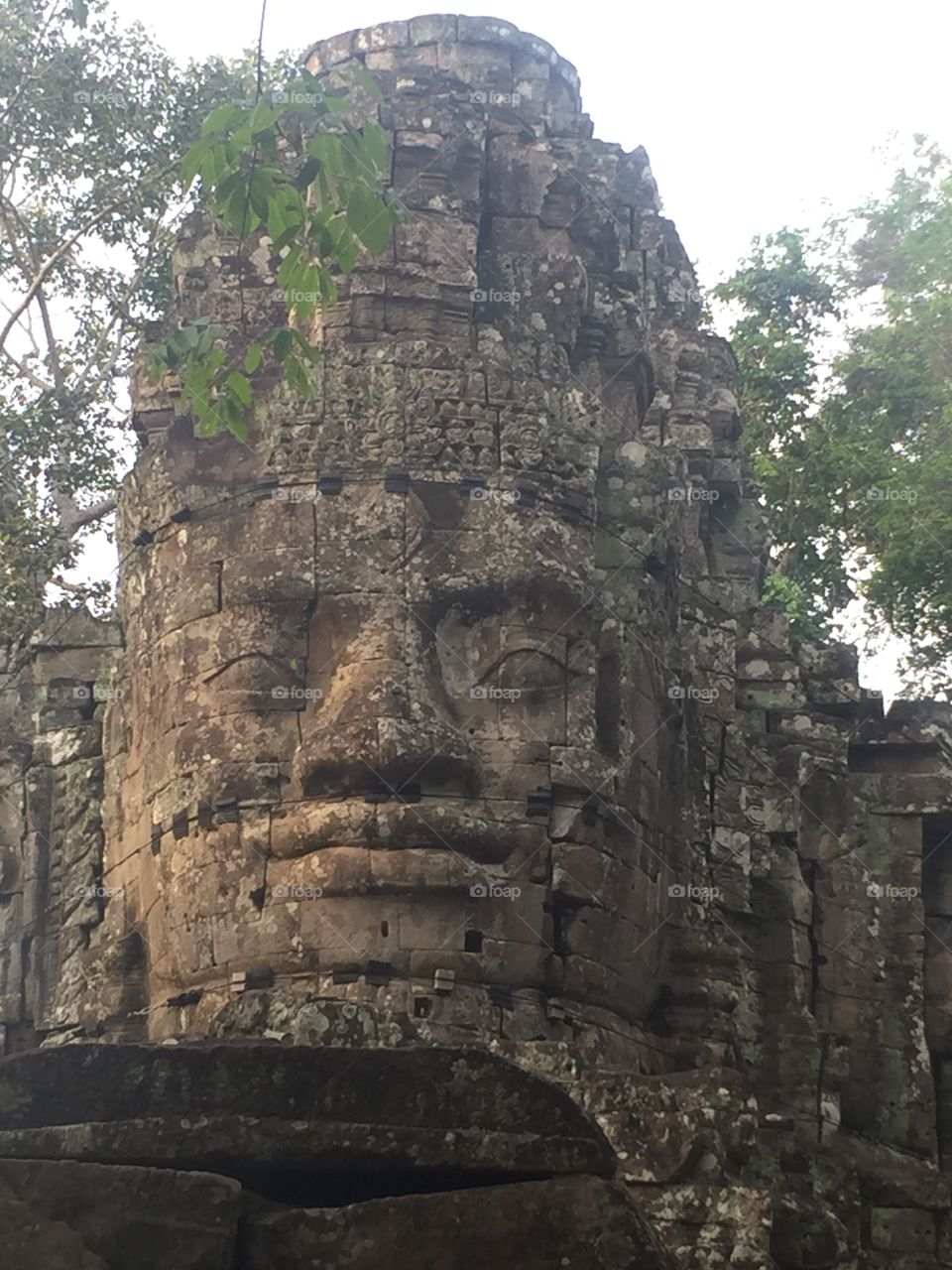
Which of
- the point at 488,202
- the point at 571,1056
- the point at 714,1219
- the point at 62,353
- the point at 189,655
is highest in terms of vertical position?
the point at 62,353

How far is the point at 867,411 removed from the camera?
26078 millimetres

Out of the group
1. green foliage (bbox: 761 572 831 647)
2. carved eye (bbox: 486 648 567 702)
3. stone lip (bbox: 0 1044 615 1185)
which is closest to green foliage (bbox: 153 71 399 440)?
stone lip (bbox: 0 1044 615 1185)

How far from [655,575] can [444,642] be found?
197cm

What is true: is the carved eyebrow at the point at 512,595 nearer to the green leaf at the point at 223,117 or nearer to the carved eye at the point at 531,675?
the carved eye at the point at 531,675

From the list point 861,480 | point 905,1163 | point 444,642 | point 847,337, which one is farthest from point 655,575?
point 847,337

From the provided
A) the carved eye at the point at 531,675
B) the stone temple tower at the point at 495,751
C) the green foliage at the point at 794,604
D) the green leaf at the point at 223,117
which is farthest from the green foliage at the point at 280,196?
the green foliage at the point at 794,604

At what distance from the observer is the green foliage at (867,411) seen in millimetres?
22953

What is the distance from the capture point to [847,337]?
27.5 metres

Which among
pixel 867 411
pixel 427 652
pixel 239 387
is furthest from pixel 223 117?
pixel 867 411

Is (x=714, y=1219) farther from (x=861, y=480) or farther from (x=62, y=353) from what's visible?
(x=62, y=353)

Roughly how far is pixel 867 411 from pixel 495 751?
13.4 metres

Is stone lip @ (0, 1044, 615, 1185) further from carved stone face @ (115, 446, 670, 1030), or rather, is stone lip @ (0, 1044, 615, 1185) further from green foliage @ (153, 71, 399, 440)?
carved stone face @ (115, 446, 670, 1030)

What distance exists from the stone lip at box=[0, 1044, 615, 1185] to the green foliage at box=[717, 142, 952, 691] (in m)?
16.4

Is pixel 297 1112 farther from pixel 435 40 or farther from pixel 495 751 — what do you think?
pixel 435 40
